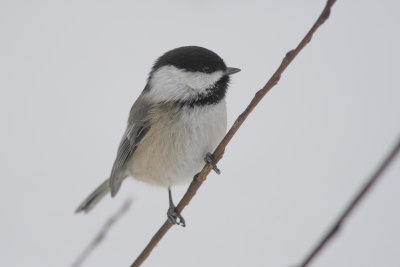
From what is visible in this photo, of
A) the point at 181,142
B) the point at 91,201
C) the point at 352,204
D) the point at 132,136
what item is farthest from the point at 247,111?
the point at 91,201

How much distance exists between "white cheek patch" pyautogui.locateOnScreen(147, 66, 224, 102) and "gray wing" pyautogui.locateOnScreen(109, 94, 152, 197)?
133mm

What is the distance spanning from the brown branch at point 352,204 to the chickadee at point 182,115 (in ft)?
3.86

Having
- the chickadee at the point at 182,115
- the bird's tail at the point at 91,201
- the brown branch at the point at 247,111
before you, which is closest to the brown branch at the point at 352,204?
the brown branch at the point at 247,111

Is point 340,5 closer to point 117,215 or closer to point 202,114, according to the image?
point 202,114

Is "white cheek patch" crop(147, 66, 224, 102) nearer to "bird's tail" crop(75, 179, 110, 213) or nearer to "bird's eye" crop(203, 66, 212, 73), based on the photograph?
"bird's eye" crop(203, 66, 212, 73)

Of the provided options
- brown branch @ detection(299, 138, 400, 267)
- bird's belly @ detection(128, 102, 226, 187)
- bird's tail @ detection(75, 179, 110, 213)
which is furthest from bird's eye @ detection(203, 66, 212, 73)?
brown branch @ detection(299, 138, 400, 267)

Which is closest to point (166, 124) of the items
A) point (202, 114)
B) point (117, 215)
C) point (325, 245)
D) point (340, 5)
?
point (202, 114)

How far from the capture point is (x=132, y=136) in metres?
2.10

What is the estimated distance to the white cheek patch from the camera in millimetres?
1789

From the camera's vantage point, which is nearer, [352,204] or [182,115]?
[352,204]

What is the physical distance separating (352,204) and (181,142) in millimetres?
1314

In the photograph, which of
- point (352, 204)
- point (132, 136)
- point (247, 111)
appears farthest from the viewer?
point (132, 136)

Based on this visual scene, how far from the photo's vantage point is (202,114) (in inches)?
70.9

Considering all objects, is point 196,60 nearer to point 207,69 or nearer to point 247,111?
point 207,69
